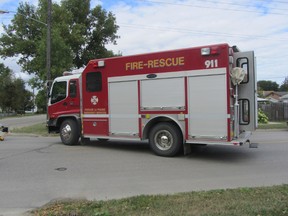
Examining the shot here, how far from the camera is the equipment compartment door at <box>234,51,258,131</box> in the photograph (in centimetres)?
919

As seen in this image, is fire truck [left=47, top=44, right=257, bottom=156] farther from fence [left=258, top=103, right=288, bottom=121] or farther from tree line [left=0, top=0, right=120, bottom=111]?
tree line [left=0, top=0, right=120, bottom=111]

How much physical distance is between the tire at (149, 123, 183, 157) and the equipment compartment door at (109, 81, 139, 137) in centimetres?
63

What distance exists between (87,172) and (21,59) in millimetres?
35883

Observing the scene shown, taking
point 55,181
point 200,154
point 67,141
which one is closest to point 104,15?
point 67,141

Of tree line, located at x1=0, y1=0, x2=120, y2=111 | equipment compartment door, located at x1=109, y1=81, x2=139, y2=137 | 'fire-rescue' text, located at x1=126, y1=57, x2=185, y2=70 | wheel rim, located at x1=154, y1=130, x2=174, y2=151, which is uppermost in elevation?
tree line, located at x1=0, y1=0, x2=120, y2=111

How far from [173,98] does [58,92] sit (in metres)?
5.24

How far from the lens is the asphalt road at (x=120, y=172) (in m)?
6.21

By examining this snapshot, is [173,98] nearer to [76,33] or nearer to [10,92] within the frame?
[76,33]

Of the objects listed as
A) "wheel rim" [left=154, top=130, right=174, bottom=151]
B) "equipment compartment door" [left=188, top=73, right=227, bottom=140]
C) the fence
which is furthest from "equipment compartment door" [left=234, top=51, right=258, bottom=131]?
the fence

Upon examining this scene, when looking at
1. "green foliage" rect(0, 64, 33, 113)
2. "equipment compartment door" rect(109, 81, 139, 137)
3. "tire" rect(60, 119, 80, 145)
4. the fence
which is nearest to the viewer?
"equipment compartment door" rect(109, 81, 139, 137)

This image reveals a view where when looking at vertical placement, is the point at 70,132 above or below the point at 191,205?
above

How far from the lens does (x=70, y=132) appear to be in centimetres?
1237

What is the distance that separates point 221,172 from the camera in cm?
783

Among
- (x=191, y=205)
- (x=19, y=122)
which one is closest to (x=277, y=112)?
(x=19, y=122)
